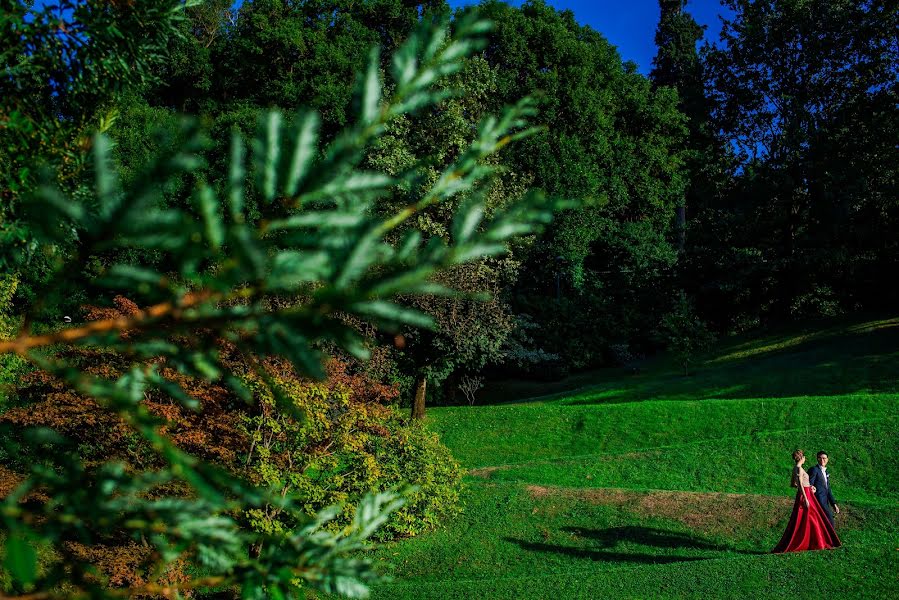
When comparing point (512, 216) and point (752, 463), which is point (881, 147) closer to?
point (752, 463)

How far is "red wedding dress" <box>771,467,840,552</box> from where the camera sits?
10422mm

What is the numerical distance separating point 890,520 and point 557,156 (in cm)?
2292

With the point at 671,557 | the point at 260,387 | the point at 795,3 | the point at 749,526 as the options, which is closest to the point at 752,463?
the point at 749,526

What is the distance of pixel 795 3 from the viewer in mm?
29641

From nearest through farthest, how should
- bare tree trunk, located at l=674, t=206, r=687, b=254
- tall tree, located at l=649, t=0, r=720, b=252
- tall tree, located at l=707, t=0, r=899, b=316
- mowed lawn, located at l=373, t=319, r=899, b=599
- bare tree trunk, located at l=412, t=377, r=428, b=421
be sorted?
mowed lawn, located at l=373, t=319, r=899, b=599
bare tree trunk, located at l=412, t=377, r=428, b=421
tall tree, located at l=707, t=0, r=899, b=316
tall tree, located at l=649, t=0, r=720, b=252
bare tree trunk, located at l=674, t=206, r=687, b=254

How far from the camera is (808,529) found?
1045 cm

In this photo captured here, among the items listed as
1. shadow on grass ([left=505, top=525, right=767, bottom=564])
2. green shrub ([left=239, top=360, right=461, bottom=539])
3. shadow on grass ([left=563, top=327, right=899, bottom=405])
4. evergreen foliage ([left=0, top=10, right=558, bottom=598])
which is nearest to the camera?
evergreen foliage ([left=0, top=10, right=558, bottom=598])

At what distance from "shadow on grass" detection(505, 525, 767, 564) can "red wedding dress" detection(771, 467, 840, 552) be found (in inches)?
32.9

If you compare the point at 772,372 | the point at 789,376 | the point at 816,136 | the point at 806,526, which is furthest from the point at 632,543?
the point at 816,136

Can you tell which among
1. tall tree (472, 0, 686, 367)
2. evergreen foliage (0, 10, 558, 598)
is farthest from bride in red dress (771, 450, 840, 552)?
tall tree (472, 0, 686, 367)

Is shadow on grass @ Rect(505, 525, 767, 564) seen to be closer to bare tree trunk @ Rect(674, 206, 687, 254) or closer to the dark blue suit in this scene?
the dark blue suit

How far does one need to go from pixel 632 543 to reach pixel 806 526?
2.71 m

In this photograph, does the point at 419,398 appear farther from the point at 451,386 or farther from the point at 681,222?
the point at 681,222

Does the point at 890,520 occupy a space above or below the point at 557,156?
below
